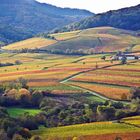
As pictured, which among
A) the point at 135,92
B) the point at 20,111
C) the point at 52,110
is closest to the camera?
the point at 52,110

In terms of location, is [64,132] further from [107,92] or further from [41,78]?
[41,78]

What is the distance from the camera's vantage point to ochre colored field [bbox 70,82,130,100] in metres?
97.1

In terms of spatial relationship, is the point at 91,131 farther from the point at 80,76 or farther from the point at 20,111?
the point at 80,76

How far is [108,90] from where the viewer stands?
102562 mm

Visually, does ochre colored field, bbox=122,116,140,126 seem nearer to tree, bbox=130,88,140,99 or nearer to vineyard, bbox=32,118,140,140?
vineyard, bbox=32,118,140,140

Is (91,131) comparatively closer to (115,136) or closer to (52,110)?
(115,136)

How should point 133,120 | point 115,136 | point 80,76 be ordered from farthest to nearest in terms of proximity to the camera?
point 80,76 < point 133,120 < point 115,136

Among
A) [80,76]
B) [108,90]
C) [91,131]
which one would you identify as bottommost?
[91,131]

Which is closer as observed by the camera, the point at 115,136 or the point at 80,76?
the point at 115,136

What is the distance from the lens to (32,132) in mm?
70000

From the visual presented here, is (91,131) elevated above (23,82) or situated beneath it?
situated beneath

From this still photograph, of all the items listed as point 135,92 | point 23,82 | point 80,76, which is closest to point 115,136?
point 135,92

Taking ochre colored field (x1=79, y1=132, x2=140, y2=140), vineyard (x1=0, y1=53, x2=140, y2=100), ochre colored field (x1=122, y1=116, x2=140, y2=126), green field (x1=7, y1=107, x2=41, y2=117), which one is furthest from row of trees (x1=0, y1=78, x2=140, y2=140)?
ochre colored field (x1=79, y1=132, x2=140, y2=140)

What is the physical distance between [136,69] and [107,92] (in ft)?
91.4
